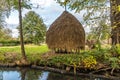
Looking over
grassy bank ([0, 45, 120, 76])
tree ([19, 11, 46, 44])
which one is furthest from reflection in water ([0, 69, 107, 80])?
tree ([19, 11, 46, 44])

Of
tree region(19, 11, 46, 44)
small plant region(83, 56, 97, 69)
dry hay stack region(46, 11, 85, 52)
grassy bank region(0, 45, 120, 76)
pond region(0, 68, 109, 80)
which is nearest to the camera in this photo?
pond region(0, 68, 109, 80)

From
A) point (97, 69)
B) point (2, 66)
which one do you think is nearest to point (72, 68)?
point (97, 69)

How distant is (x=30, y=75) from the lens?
1260cm

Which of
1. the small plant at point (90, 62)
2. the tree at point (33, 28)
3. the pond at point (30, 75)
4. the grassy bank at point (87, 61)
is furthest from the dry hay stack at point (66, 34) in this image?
the tree at point (33, 28)

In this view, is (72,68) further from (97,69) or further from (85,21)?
(85,21)

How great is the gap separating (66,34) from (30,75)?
12.7 feet

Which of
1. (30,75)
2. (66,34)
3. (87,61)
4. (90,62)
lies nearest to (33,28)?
(66,34)

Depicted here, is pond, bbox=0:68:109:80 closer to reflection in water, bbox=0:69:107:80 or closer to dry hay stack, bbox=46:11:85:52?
reflection in water, bbox=0:69:107:80

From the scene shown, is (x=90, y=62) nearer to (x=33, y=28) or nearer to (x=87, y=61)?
(x=87, y=61)

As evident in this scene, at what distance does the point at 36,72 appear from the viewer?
13.3m

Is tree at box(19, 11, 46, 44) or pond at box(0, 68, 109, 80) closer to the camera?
pond at box(0, 68, 109, 80)

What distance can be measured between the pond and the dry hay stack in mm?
2606

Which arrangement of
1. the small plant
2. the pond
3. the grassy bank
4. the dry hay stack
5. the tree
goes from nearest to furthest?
the pond
the grassy bank
the small plant
the dry hay stack
the tree

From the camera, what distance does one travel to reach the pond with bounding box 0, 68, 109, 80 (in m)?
11.8
